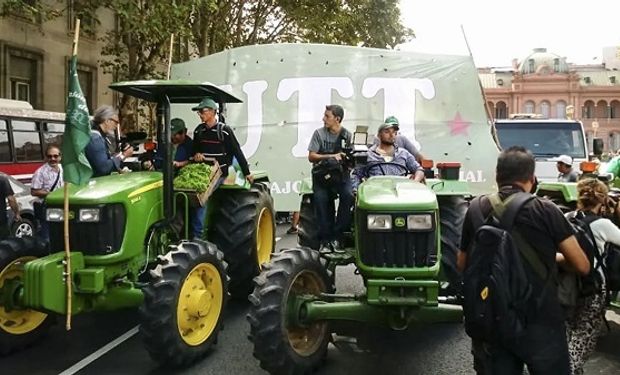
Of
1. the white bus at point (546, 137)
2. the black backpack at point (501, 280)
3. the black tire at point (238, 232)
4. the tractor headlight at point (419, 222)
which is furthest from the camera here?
the white bus at point (546, 137)

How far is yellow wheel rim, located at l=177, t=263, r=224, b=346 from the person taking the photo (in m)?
5.19

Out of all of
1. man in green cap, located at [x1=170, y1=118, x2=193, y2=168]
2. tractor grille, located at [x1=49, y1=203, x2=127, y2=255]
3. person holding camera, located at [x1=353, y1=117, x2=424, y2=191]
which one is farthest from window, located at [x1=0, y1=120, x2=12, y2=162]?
person holding camera, located at [x1=353, y1=117, x2=424, y2=191]

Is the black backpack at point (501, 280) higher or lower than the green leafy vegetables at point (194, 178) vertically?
lower

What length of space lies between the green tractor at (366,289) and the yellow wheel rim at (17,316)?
2.11 m

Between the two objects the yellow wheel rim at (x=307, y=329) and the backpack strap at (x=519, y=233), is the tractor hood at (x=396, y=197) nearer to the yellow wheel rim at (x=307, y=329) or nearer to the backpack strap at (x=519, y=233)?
the yellow wheel rim at (x=307, y=329)

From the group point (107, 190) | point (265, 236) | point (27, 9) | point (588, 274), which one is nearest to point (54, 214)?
point (107, 190)

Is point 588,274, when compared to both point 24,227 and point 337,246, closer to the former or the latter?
point 337,246

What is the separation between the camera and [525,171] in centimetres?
348

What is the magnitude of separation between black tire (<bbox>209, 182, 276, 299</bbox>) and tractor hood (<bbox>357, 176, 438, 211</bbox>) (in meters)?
1.93

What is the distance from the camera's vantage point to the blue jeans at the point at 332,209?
616 centimetres

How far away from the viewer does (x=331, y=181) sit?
6.24m

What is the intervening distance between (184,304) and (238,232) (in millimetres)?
1765

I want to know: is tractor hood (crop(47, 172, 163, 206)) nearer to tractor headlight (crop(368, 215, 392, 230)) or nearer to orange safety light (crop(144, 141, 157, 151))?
orange safety light (crop(144, 141, 157, 151))

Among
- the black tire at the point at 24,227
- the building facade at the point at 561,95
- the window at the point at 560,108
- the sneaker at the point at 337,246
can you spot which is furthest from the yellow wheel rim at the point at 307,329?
the window at the point at 560,108
